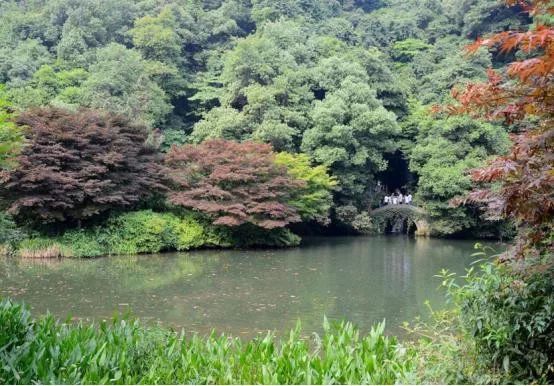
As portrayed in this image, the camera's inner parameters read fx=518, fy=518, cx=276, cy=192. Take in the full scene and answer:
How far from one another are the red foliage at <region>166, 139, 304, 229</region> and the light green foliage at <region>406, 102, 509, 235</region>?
6588 millimetres

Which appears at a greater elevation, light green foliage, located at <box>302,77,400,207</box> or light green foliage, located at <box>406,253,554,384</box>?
light green foliage, located at <box>302,77,400,207</box>

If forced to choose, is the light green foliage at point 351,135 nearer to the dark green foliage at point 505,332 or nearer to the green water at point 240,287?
the green water at point 240,287

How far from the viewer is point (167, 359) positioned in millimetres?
3273

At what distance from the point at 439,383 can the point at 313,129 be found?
19246mm

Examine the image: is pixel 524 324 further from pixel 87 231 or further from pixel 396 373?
pixel 87 231

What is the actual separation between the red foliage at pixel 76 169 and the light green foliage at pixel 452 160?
11266 mm

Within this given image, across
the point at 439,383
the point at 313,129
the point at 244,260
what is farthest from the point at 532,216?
the point at 313,129

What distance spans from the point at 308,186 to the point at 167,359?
53.9 ft

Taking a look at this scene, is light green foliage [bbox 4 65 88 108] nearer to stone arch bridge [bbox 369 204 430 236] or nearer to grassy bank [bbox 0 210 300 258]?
grassy bank [bbox 0 210 300 258]

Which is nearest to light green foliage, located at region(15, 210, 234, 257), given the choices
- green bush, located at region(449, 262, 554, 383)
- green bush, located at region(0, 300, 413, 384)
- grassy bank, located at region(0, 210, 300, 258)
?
grassy bank, located at region(0, 210, 300, 258)

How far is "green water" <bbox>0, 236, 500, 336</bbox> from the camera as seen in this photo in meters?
8.16

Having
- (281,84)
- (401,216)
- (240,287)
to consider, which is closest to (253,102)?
(281,84)

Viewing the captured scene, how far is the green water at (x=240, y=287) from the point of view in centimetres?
816

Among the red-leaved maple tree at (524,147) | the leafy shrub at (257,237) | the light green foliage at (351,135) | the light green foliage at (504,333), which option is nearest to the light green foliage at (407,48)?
the light green foliage at (351,135)
